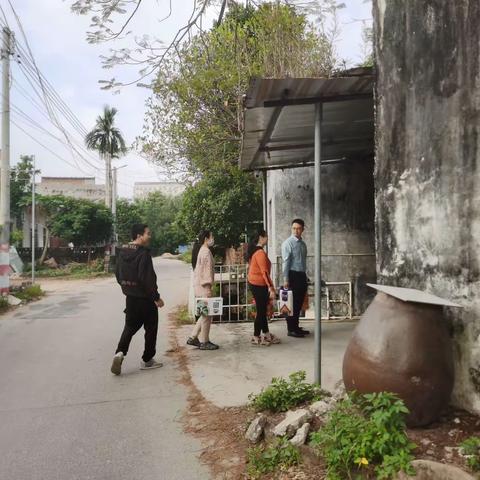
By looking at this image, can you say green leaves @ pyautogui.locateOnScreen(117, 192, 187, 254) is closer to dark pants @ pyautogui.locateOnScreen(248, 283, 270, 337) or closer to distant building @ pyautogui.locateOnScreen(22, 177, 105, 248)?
distant building @ pyautogui.locateOnScreen(22, 177, 105, 248)

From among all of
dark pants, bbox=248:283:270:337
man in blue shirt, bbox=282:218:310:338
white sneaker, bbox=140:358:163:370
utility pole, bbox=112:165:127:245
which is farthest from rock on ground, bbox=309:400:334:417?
utility pole, bbox=112:165:127:245

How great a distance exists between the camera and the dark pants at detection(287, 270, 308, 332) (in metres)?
7.71

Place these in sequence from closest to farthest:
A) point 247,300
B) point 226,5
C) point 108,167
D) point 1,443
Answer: point 1,443 < point 226,5 < point 247,300 < point 108,167

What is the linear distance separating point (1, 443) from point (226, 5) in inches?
216

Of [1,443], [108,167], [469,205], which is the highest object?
[108,167]

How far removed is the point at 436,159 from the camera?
3840 millimetres

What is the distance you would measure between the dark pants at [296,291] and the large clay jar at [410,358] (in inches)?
161

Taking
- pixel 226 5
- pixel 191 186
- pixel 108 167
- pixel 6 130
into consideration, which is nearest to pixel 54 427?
pixel 226 5

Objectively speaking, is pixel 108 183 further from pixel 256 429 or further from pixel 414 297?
pixel 414 297

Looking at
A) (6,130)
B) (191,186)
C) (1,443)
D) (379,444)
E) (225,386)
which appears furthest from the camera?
(191,186)

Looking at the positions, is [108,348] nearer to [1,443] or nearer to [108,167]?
[1,443]

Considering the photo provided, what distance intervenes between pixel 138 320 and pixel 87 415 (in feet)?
5.10

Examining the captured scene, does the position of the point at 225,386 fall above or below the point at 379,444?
below

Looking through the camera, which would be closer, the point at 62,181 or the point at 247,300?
the point at 247,300
